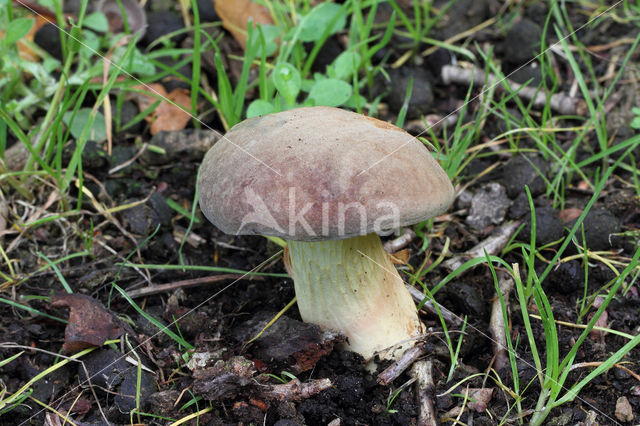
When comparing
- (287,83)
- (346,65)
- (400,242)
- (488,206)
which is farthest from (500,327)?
(346,65)

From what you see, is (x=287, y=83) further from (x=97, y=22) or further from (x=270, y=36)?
(x=97, y=22)

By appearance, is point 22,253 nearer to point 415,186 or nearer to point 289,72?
point 289,72

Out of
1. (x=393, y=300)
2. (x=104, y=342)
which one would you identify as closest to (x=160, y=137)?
(x=104, y=342)

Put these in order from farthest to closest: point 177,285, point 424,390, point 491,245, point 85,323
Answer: point 491,245, point 177,285, point 85,323, point 424,390

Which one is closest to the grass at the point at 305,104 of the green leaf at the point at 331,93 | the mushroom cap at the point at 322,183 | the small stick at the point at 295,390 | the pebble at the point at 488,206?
the green leaf at the point at 331,93

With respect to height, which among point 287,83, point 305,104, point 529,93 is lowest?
point 529,93

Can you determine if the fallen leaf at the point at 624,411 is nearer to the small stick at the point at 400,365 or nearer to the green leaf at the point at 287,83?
the small stick at the point at 400,365
